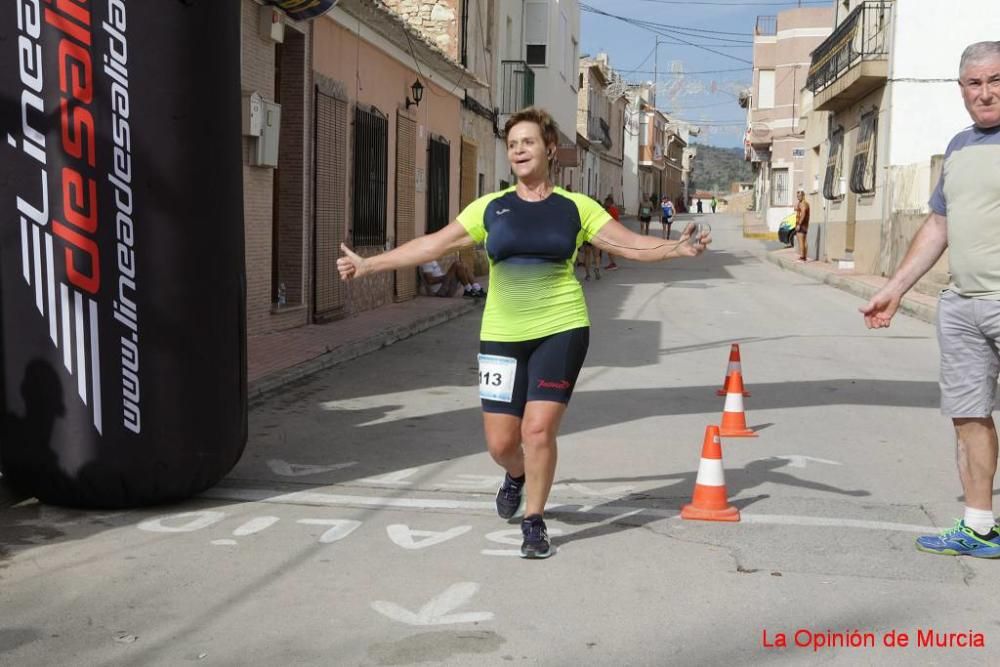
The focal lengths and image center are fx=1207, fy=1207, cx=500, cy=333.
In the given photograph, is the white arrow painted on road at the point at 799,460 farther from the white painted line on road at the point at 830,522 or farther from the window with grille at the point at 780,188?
the window with grille at the point at 780,188

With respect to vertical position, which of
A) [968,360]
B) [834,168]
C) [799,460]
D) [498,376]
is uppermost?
[834,168]

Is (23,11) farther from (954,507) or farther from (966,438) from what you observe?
(954,507)

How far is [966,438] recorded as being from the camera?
16.4 ft

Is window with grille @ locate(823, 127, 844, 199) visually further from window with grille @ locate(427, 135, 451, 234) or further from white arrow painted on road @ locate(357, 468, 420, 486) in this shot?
white arrow painted on road @ locate(357, 468, 420, 486)

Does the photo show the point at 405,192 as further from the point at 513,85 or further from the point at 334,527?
the point at 334,527

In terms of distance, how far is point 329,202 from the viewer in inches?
597

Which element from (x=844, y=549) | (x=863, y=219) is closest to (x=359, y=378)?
(x=844, y=549)

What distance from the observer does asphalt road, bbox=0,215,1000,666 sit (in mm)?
3877

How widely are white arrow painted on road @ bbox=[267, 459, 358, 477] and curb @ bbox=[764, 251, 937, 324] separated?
19.3ft

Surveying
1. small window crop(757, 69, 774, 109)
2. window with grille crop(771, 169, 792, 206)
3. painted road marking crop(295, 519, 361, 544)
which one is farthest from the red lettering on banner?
small window crop(757, 69, 774, 109)

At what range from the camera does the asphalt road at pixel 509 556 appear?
3.88 m

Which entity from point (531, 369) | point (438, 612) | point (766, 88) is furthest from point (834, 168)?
point (766, 88)

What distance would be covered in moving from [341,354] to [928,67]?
19.2m

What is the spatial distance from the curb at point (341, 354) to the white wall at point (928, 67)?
1315cm
